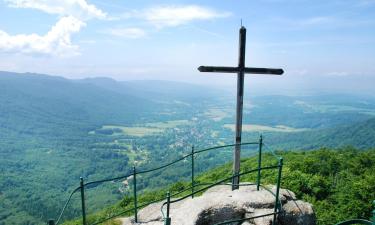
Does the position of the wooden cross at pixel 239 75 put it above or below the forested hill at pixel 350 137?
above

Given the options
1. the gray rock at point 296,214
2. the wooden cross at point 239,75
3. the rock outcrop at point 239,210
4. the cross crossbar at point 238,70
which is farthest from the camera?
the wooden cross at point 239,75

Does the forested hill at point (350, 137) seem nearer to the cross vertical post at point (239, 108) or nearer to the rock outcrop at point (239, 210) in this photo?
the cross vertical post at point (239, 108)

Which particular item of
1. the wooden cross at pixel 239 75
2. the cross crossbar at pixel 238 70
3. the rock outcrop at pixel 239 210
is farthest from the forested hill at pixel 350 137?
the rock outcrop at pixel 239 210

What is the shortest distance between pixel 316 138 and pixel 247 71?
179m

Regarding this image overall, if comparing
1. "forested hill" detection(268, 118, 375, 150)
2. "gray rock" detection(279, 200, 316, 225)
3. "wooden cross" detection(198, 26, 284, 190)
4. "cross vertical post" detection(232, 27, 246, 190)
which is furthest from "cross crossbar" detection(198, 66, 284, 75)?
"forested hill" detection(268, 118, 375, 150)

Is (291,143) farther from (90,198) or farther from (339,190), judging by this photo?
(339,190)

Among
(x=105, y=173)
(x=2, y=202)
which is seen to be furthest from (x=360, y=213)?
(x=105, y=173)

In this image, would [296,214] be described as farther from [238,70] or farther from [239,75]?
[238,70]

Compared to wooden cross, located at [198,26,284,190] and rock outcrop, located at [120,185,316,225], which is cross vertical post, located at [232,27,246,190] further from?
rock outcrop, located at [120,185,316,225]

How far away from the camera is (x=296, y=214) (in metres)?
10.1

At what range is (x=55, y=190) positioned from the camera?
15900 cm

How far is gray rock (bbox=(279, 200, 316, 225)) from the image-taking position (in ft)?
32.5

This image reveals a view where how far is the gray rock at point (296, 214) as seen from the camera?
9.91 meters

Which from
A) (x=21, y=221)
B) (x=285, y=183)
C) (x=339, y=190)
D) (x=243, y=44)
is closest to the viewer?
(x=243, y=44)
